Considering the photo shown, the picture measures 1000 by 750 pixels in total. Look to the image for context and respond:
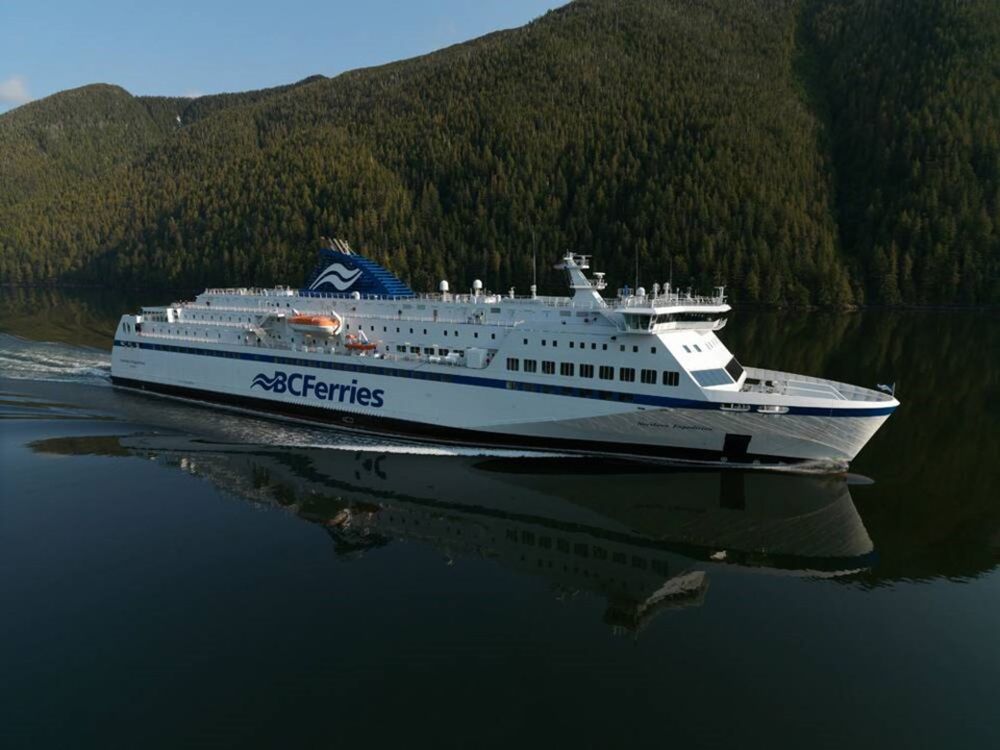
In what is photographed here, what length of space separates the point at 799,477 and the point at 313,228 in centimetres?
9150

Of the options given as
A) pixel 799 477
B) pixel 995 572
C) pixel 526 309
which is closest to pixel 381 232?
pixel 526 309

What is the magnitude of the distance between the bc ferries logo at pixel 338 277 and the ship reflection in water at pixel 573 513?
8.56m

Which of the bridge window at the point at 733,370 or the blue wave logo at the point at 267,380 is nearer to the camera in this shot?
the bridge window at the point at 733,370

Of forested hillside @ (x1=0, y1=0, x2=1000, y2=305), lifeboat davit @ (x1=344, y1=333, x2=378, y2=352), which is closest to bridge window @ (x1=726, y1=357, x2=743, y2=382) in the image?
lifeboat davit @ (x1=344, y1=333, x2=378, y2=352)

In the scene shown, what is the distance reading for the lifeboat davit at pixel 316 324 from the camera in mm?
27141

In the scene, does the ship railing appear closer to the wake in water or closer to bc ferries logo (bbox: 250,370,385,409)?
bc ferries logo (bbox: 250,370,385,409)

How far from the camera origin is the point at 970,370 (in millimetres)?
36781

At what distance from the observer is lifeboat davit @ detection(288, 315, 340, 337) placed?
27141mm

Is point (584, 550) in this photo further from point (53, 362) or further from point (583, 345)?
point (53, 362)

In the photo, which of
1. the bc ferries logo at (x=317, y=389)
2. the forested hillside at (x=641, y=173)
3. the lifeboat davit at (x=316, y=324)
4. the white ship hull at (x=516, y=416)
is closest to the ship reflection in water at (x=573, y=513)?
the white ship hull at (x=516, y=416)

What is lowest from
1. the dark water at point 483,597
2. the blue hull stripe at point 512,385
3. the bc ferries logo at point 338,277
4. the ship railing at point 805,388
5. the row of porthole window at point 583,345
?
the dark water at point 483,597

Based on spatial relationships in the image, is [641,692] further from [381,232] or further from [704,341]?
[381,232]

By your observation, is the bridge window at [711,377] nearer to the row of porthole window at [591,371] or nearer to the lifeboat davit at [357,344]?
the row of porthole window at [591,371]

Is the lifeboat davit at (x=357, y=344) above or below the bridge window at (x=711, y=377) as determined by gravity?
above
